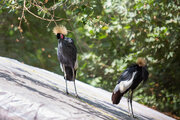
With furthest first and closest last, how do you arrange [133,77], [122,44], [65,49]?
[122,44] → [133,77] → [65,49]

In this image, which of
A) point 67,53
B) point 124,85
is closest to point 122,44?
point 124,85

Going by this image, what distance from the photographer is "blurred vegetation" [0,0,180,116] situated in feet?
23.7

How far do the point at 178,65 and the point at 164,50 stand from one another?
3.85ft

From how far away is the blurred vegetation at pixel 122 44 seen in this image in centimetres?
723

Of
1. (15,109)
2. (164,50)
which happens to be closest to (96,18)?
(15,109)

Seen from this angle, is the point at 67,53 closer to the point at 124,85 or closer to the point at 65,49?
the point at 65,49

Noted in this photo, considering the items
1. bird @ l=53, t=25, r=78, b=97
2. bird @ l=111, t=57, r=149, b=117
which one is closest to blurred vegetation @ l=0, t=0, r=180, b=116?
bird @ l=53, t=25, r=78, b=97

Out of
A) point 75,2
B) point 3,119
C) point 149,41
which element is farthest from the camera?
point 149,41

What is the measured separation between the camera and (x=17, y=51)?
10.6 meters

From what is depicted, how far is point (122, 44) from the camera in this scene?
9.70 meters

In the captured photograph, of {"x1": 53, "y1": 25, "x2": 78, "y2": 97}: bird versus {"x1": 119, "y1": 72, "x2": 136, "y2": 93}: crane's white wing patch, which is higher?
{"x1": 53, "y1": 25, "x2": 78, "y2": 97}: bird

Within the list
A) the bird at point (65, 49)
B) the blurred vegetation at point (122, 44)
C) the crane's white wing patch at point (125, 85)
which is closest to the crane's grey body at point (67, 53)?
the bird at point (65, 49)

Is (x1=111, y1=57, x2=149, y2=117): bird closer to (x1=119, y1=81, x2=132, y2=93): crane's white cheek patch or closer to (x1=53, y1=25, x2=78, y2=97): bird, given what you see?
(x1=119, y1=81, x2=132, y2=93): crane's white cheek patch

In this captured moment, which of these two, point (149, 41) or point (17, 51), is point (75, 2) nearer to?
point (149, 41)
